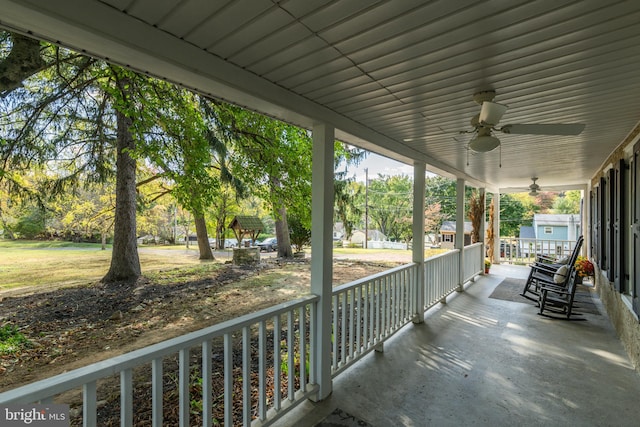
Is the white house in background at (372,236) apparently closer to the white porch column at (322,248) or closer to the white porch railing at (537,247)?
the white porch railing at (537,247)

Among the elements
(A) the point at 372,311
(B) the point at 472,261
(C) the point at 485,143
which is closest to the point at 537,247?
(B) the point at 472,261

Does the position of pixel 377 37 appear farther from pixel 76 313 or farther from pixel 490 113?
pixel 76 313

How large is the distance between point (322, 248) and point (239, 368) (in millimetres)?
1816

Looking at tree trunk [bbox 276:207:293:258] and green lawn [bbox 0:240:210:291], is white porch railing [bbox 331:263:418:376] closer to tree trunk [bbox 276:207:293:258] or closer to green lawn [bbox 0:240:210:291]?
green lawn [bbox 0:240:210:291]

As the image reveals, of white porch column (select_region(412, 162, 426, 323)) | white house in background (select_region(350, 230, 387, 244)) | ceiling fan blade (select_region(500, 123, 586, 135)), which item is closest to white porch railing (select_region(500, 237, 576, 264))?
white porch column (select_region(412, 162, 426, 323))

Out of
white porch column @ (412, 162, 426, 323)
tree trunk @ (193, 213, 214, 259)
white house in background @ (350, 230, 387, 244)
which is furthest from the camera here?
white house in background @ (350, 230, 387, 244)

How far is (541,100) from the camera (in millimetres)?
2346

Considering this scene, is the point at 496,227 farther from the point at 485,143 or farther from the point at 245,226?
the point at 245,226

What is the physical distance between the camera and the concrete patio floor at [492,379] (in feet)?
7.33

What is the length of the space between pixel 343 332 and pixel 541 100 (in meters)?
2.51

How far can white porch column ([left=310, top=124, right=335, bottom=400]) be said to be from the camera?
8.04ft

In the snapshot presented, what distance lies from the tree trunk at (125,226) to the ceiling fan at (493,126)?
21.5ft

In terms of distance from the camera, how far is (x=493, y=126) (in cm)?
241

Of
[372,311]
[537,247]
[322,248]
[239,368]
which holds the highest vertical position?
[322,248]
